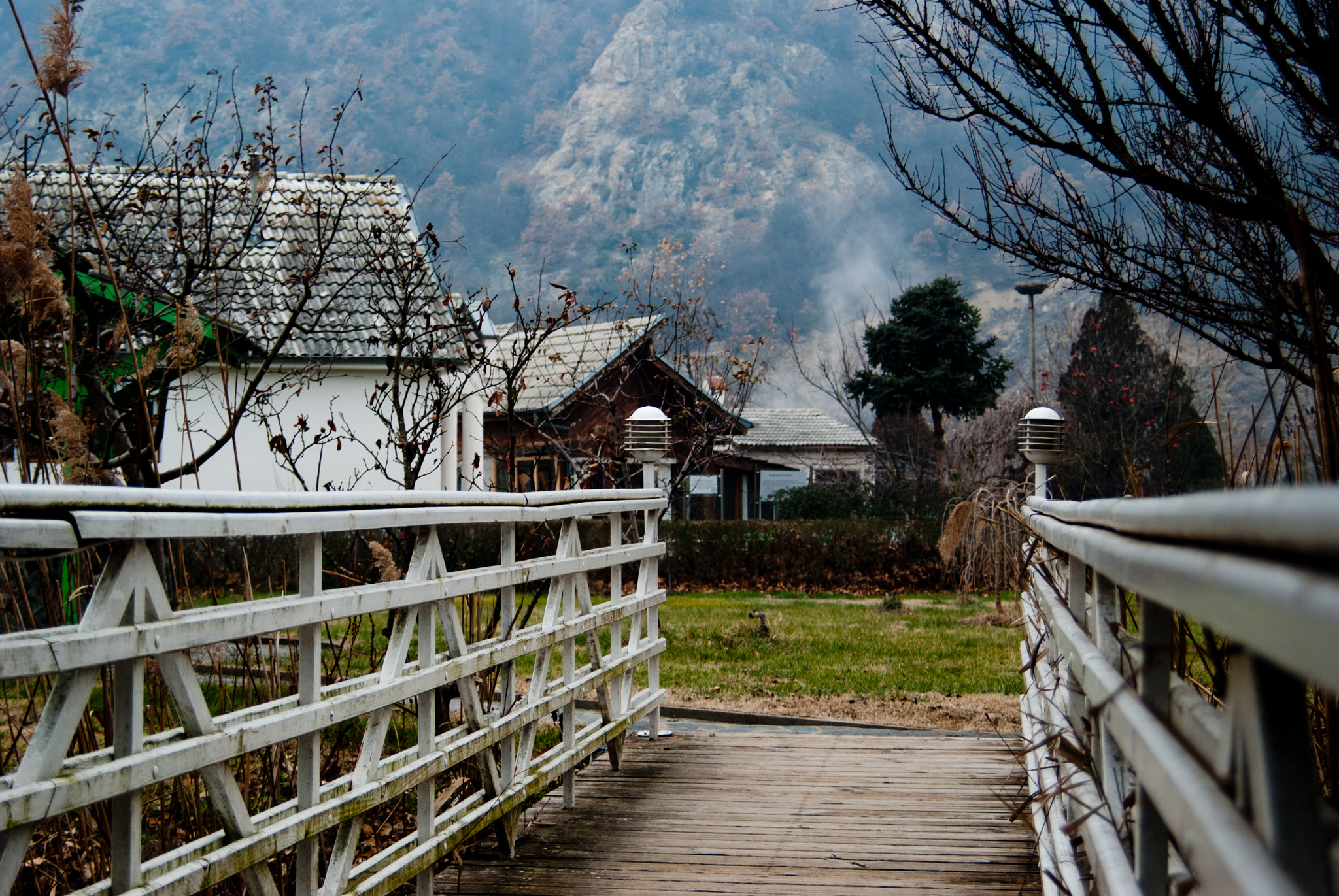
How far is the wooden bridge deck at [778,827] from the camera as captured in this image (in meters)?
3.91

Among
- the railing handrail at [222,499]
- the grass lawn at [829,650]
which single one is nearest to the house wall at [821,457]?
the grass lawn at [829,650]

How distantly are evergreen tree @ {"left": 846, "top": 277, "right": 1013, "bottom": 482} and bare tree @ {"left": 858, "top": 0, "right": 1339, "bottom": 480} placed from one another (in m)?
33.8

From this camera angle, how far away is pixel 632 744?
6180mm

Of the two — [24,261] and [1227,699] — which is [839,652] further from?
[1227,699]

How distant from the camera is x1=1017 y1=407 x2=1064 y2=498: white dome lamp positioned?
762cm

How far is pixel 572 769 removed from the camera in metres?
4.80

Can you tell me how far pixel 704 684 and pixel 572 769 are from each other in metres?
4.86

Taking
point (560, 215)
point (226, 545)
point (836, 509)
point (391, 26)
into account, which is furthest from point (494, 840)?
point (391, 26)

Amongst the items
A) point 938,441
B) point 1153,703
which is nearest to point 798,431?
point 938,441

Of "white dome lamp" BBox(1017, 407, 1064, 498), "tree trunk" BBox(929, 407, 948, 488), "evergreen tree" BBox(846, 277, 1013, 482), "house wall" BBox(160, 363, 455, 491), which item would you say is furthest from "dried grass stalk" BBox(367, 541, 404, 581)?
"evergreen tree" BBox(846, 277, 1013, 482)

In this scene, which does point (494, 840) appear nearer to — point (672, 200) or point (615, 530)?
point (615, 530)

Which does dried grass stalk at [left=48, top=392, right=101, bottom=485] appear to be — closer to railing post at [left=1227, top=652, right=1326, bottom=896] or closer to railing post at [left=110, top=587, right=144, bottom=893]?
railing post at [left=110, top=587, right=144, bottom=893]

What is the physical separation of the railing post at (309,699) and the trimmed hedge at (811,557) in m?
17.0

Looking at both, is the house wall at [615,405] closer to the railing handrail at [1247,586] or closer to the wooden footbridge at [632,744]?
the wooden footbridge at [632,744]
